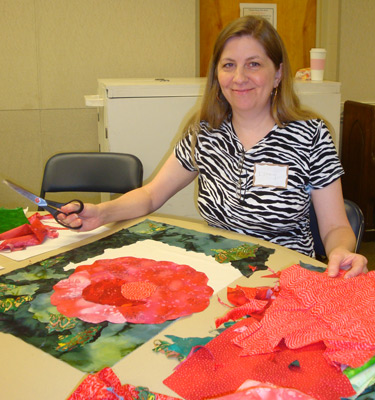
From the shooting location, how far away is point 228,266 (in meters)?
1.32

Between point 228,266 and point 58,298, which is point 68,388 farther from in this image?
point 228,266

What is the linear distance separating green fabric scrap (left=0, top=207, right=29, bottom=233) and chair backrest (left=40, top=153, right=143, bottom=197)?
1.86 ft

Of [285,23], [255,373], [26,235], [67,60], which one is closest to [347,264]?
[255,373]

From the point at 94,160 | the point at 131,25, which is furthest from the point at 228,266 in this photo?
the point at 131,25

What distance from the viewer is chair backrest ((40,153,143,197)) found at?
2217mm

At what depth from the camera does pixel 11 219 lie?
163cm

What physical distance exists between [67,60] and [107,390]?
2925mm

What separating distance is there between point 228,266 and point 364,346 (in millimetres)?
475

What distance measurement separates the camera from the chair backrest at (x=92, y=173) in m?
2.22

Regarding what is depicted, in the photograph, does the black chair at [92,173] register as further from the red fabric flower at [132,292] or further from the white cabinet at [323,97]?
the white cabinet at [323,97]

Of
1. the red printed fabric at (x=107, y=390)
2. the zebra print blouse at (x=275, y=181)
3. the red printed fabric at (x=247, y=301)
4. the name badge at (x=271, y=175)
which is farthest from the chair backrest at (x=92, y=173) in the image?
the red printed fabric at (x=107, y=390)

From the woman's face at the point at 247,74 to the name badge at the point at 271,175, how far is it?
20 centimetres

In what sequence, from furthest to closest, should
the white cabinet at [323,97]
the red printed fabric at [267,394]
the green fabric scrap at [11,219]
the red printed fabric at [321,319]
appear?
the white cabinet at [323,97]
the green fabric scrap at [11,219]
the red printed fabric at [321,319]
the red printed fabric at [267,394]

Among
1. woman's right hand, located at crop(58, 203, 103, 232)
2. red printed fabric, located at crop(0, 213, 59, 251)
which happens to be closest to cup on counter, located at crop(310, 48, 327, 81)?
woman's right hand, located at crop(58, 203, 103, 232)
